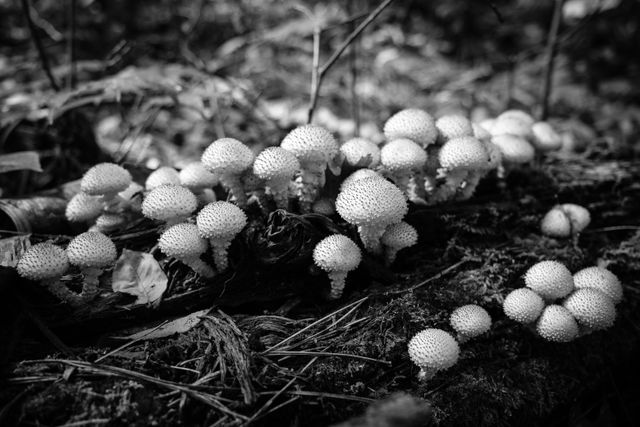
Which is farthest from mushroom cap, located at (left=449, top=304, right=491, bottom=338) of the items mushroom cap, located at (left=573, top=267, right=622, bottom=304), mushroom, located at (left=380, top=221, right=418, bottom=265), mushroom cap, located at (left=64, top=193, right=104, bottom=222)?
mushroom cap, located at (left=64, top=193, right=104, bottom=222)

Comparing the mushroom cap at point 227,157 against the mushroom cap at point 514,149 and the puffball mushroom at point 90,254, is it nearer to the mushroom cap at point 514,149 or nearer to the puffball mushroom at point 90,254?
the puffball mushroom at point 90,254

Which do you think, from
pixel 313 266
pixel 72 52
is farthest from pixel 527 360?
pixel 72 52

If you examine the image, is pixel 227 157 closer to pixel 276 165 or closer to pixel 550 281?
pixel 276 165

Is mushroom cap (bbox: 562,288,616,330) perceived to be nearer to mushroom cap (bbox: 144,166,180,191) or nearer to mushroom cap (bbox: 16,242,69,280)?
mushroom cap (bbox: 144,166,180,191)

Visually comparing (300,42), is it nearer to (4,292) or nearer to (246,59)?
(246,59)

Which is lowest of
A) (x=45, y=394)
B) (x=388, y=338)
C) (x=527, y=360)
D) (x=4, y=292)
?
(x=527, y=360)

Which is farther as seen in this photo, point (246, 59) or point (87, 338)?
point (246, 59)

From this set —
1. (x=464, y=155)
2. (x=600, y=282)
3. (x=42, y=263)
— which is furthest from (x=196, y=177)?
(x=600, y=282)
